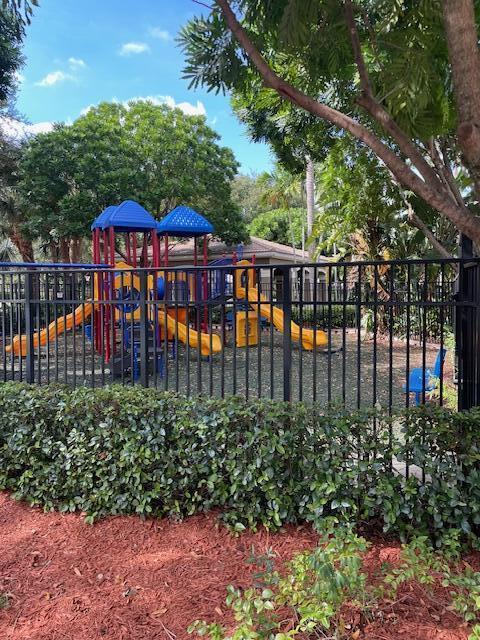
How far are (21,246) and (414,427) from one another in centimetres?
2228

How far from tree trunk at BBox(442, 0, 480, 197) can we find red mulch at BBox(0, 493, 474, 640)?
208cm

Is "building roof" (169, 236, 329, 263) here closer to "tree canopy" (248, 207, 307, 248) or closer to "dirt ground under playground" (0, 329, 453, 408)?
"tree canopy" (248, 207, 307, 248)

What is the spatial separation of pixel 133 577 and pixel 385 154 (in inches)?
108

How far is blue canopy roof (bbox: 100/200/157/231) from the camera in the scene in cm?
1048

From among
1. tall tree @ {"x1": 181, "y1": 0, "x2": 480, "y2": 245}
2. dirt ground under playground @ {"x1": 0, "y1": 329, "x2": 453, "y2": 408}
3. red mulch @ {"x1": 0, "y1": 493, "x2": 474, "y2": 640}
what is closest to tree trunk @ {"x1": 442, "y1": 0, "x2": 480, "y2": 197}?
tall tree @ {"x1": 181, "y1": 0, "x2": 480, "y2": 245}

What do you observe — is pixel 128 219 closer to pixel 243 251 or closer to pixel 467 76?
pixel 467 76

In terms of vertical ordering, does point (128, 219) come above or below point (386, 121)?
above

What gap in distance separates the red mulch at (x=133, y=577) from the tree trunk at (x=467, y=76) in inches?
81.7

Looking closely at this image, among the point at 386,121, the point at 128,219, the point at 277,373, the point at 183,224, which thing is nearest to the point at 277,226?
the point at 183,224

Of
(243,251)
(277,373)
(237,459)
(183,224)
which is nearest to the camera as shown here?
(237,459)

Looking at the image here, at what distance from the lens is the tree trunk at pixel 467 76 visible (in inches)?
82.1

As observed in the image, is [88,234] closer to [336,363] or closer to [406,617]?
[336,363]

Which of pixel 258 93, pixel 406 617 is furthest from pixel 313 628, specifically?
pixel 258 93

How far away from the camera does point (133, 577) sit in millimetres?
2855
